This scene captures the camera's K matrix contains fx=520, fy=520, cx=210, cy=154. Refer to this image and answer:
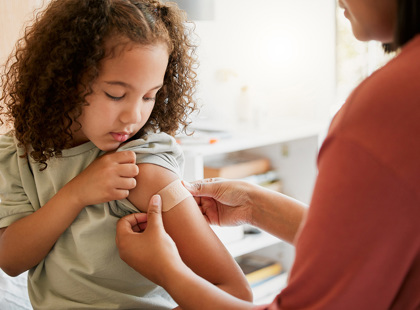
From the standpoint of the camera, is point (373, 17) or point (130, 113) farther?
point (130, 113)

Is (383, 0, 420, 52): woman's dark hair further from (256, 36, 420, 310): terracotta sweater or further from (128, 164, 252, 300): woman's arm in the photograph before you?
(128, 164, 252, 300): woman's arm

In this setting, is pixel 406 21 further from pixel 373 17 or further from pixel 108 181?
pixel 108 181

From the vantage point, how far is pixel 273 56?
2.96 meters

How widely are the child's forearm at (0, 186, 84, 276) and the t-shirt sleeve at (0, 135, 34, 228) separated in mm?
28

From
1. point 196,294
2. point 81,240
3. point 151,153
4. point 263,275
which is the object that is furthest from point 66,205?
point 263,275

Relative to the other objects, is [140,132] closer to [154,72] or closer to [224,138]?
[154,72]

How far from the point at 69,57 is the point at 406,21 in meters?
0.61

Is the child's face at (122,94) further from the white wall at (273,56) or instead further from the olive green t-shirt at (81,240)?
the white wall at (273,56)

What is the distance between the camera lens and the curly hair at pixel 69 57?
3.24 ft

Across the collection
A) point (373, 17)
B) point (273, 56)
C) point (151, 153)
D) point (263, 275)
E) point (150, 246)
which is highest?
point (373, 17)

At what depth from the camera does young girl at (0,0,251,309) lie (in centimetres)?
99

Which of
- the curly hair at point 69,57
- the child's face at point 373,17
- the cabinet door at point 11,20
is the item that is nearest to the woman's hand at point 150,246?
the curly hair at point 69,57

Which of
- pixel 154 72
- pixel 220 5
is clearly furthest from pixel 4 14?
pixel 220 5

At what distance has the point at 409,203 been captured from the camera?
0.61 metres
